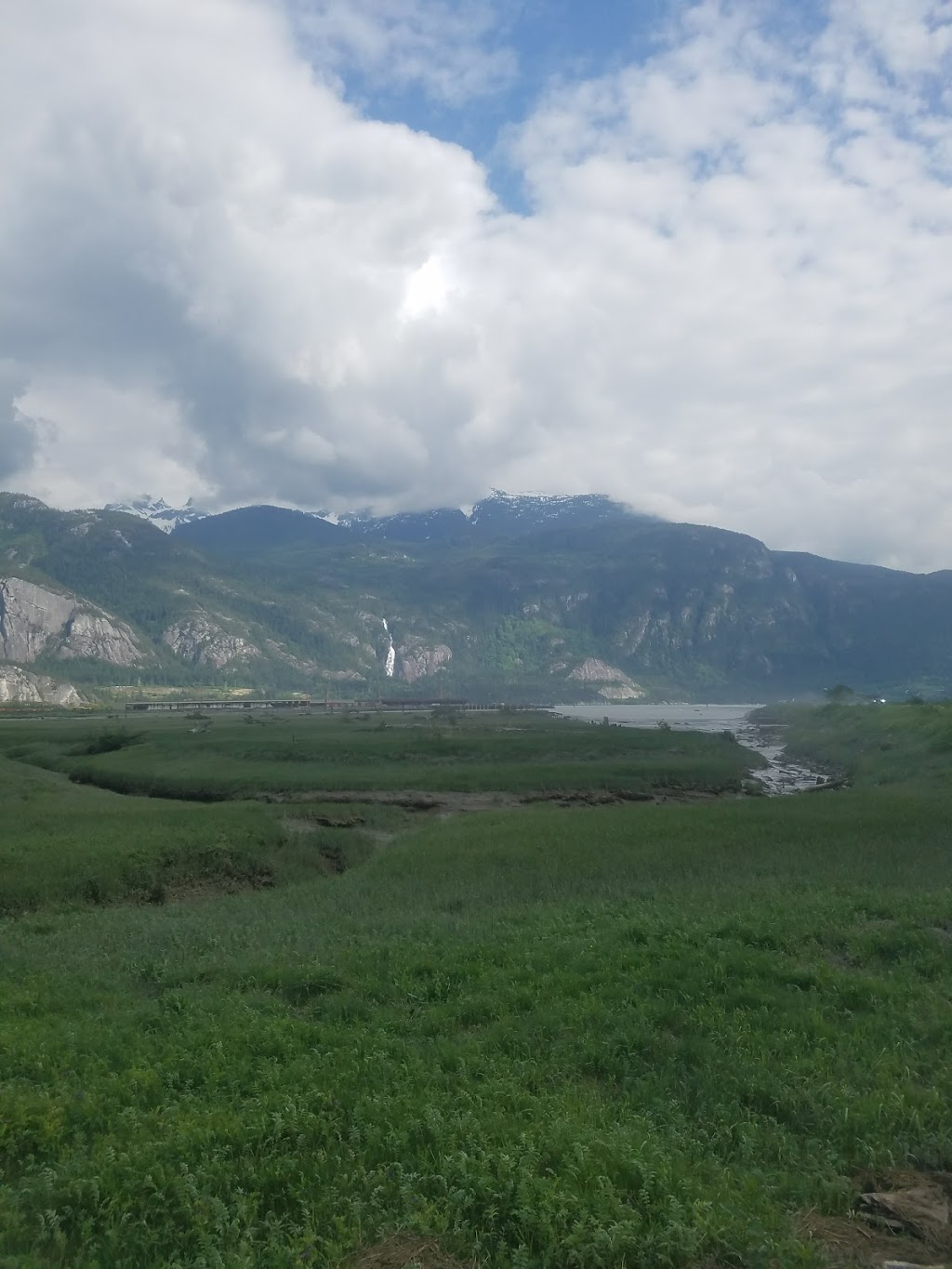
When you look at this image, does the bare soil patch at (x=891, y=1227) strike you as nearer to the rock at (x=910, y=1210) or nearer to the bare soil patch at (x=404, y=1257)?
the rock at (x=910, y=1210)

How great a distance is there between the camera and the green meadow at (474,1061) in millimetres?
8820

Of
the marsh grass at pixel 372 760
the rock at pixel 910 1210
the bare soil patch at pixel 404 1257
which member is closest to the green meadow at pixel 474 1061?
the bare soil patch at pixel 404 1257

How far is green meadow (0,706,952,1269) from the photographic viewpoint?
28.9 feet

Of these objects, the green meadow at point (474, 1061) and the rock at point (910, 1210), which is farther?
the rock at point (910, 1210)

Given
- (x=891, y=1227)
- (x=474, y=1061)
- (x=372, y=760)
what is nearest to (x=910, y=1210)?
(x=891, y=1227)

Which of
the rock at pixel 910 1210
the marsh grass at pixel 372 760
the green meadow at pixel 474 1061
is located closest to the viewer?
the green meadow at pixel 474 1061

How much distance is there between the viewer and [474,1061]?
1284cm

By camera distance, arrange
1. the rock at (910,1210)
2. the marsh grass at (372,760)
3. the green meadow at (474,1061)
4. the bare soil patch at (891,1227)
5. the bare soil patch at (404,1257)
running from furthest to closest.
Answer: the marsh grass at (372,760)
the rock at (910,1210)
the green meadow at (474,1061)
the bare soil patch at (891,1227)
the bare soil patch at (404,1257)

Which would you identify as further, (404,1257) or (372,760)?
(372,760)

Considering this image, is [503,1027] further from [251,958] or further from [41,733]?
[41,733]

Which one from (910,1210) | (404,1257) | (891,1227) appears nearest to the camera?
(404,1257)

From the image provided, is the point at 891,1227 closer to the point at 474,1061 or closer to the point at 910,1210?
the point at 910,1210

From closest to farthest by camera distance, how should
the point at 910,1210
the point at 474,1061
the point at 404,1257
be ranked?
the point at 404,1257 < the point at 910,1210 < the point at 474,1061

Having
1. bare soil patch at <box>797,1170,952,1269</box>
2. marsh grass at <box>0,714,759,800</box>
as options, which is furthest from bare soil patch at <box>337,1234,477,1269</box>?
marsh grass at <box>0,714,759,800</box>
